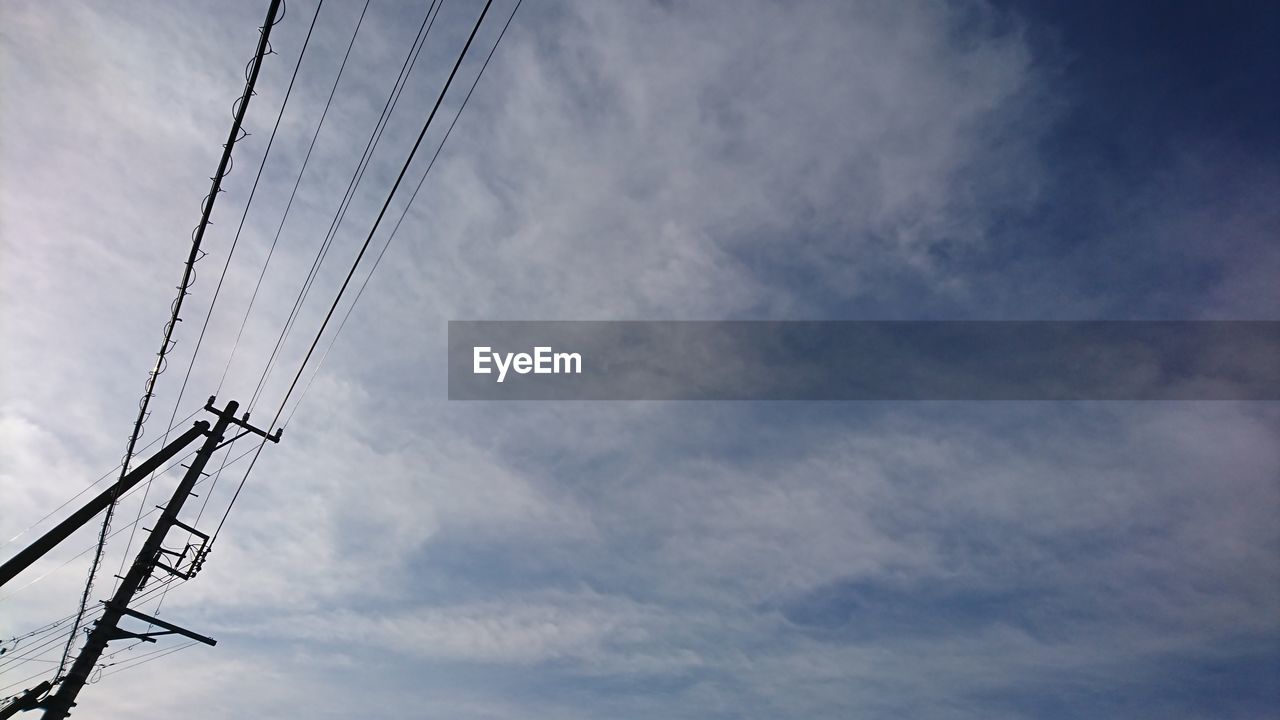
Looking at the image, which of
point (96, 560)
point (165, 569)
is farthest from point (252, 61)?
point (96, 560)

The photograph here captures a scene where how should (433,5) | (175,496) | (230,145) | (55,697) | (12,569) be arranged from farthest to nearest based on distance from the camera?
(175,496)
(12,569)
(55,697)
(230,145)
(433,5)

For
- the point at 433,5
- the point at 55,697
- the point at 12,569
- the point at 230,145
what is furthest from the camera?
the point at 12,569

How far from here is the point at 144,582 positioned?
17.2 meters

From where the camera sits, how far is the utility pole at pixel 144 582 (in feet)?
49.4

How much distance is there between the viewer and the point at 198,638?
1727 cm

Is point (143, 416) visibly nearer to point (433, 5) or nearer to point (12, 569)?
point (12, 569)

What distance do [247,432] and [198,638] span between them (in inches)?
246

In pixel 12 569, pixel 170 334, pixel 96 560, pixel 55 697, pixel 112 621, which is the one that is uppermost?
pixel 170 334

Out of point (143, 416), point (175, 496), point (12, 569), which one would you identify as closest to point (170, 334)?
point (143, 416)

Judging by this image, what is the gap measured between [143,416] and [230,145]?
1256cm

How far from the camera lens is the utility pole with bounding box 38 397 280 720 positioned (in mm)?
15047

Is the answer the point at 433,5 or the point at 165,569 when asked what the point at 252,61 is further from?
the point at 165,569

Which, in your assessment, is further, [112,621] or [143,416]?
[143,416]

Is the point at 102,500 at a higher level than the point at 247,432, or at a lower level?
lower
